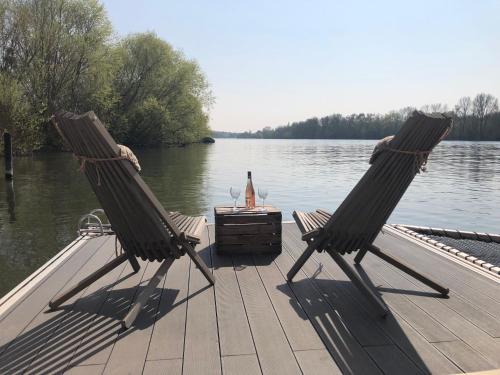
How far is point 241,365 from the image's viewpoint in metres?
2.14

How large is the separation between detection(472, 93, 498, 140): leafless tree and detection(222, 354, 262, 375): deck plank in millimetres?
79800

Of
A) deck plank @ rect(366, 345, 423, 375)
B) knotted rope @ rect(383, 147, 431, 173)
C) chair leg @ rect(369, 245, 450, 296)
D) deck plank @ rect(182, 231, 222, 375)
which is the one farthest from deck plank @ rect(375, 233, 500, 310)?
deck plank @ rect(182, 231, 222, 375)

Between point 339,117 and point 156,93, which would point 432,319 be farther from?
point 339,117

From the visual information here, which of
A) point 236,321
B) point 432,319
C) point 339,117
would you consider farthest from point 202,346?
point 339,117

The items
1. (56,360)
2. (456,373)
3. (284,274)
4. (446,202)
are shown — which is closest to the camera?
(456,373)

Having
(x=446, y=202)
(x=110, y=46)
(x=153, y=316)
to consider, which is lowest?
(x=446, y=202)

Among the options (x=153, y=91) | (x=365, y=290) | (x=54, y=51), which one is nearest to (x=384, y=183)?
(x=365, y=290)

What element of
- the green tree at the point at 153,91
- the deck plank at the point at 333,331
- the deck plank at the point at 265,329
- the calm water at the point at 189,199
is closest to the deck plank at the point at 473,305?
the deck plank at the point at 333,331

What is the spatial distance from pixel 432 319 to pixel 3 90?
2344cm

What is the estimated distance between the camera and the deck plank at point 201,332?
2143mm

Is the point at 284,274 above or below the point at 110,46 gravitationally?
below

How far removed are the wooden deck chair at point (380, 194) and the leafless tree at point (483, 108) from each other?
78492 mm

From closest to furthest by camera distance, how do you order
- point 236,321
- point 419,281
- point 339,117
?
point 236,321
point 419,281
point 339,117

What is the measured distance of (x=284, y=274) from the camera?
11.7 ft
